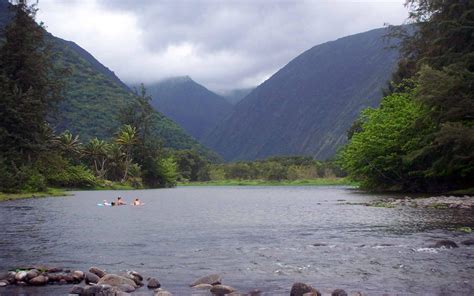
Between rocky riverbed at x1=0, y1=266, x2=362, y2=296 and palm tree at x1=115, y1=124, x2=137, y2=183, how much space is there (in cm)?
10339

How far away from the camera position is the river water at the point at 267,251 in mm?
14102

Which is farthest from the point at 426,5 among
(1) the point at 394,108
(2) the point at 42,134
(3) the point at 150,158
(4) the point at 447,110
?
(3) the point at 150,158

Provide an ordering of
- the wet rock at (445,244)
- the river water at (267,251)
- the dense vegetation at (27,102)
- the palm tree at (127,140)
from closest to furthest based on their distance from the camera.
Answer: the river water at (267,251) → the wet rock at (445,244) → the dense vegetation at (27,102) → the palm tree at (127,140)

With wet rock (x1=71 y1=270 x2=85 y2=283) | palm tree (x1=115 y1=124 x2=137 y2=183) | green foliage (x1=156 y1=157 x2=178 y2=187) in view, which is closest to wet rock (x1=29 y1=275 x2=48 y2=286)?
wet rock (x1=71 y1=270 x2=85 y2=283)

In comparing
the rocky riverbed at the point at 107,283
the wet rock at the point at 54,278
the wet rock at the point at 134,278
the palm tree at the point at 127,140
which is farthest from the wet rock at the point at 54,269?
the palm tree at the point at 127,140

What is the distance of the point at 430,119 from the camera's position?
49.5m

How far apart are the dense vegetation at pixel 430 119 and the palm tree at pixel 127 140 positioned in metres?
58.6

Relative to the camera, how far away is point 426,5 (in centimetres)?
5125

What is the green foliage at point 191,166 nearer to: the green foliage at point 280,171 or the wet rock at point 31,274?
the green foliage at point 280,171

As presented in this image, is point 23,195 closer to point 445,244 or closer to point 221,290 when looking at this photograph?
point 445,244

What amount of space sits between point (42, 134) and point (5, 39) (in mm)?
13389

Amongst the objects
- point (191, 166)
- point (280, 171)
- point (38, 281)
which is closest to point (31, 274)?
point (38, 281)

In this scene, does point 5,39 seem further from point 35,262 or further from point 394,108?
point 35,262

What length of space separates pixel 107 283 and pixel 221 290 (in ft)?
9.71
